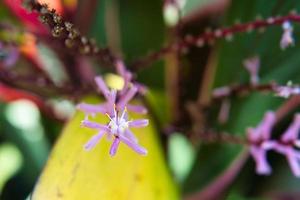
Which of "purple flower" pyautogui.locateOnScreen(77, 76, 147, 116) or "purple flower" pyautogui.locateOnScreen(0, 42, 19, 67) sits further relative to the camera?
"purple flower" pyautogui.locateOnScreen(0, 42, 19, 67)

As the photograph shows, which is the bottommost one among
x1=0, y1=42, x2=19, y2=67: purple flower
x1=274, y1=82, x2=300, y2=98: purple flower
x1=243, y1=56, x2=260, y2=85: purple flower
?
x1=274, y1=82, x2=300, y2=98: purple flower

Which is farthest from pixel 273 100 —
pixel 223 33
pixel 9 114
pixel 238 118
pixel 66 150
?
pixel 9 114

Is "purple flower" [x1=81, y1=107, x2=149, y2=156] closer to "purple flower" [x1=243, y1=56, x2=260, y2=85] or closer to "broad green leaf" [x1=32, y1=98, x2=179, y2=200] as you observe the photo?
"broad green leaf" [x1=32, y1=98, x2=179, y2=200]

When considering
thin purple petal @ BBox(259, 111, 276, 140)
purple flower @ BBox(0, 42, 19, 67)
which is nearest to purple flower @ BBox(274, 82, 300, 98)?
thin purple petal @ BBox(259, 111, 276, 140)

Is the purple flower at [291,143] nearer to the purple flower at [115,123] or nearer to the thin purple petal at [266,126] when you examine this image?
the thin purple petal at [266,126]

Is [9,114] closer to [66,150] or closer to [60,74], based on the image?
[60,74]

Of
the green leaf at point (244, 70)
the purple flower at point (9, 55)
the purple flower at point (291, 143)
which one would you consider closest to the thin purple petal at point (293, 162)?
the purple flower at point (291, 143)
